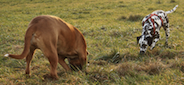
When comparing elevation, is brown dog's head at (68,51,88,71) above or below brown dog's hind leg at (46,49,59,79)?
below

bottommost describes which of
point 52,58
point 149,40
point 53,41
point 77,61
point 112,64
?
point 112,64

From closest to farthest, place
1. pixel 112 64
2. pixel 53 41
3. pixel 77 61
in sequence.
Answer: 1. pixel 53 41
2. pixel 77 61
3. pixel 112 64

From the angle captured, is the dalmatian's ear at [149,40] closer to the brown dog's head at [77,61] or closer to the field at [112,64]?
the field at [112,64]

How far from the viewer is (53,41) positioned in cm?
317

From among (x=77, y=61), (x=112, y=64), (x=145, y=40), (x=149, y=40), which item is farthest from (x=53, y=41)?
(x=149, y=40)

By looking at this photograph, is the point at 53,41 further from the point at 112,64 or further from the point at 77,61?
the point at 112,64

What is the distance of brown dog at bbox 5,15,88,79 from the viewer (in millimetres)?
3086

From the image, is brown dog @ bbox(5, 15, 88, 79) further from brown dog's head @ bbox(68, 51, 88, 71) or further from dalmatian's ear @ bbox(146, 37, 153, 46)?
dalmatian's ear @ bbox(146, 37, 153, 46)

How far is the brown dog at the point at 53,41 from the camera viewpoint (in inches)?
121

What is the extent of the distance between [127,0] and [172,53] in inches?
567

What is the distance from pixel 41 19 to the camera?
132 inches

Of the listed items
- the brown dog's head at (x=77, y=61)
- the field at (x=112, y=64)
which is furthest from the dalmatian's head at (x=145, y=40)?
the brown dog's head at (x=77, y=61)

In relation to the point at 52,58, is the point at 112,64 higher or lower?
lower

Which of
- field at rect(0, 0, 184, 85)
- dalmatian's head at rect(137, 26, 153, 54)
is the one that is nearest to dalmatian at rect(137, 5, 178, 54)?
dalmatian's head at rect(137, 26, 153, 54)
